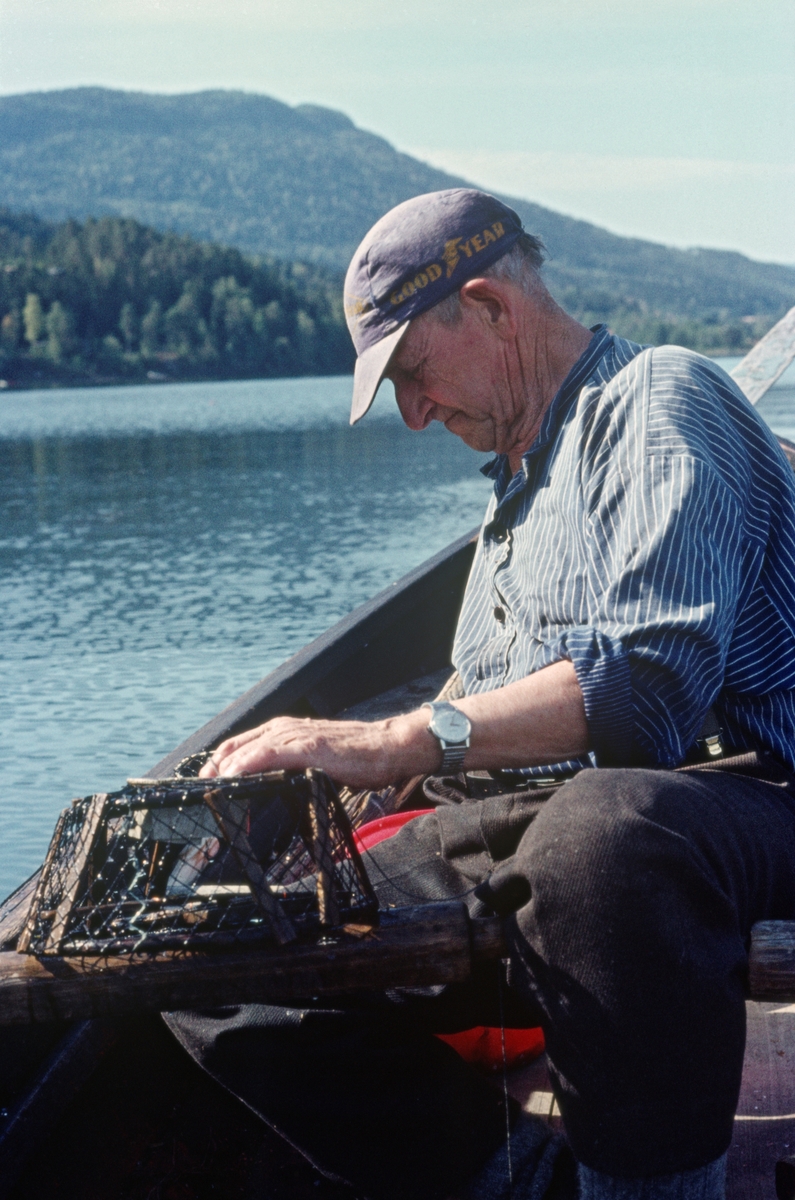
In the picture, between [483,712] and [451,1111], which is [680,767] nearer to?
[483,712]

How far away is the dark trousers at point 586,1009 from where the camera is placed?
1.56m

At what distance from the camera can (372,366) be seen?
2195mm

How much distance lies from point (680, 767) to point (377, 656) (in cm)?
354

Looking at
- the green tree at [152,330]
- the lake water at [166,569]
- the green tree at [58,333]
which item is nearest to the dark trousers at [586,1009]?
the lake water at [166,569]

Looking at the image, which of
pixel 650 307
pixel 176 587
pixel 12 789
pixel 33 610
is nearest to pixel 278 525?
pixel 176 587

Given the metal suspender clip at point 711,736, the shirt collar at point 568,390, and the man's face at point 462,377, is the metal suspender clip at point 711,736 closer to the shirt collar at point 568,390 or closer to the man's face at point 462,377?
the shirt collar at point 568,390

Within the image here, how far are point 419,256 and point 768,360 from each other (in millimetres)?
8703

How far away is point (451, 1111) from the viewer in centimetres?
203

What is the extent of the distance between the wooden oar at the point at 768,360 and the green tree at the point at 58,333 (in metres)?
76.0

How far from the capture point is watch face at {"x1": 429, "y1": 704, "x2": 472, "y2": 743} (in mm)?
1828

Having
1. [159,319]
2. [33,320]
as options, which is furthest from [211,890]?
[159,319]

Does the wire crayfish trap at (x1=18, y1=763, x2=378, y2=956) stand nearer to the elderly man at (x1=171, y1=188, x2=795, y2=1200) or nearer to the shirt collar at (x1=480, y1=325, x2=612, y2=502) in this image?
the elderly man at (x1=171, y1=188, x2=795, y2=1200)

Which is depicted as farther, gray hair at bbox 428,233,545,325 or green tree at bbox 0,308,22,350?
green tree at bbox 0,308,22,350

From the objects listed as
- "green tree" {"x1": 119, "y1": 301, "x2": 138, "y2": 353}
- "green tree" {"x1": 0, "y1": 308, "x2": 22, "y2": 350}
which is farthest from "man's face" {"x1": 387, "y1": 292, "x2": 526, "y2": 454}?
"green tree" {"x1": 119, "y1": 301, "x2": 138, "y2": 353}
